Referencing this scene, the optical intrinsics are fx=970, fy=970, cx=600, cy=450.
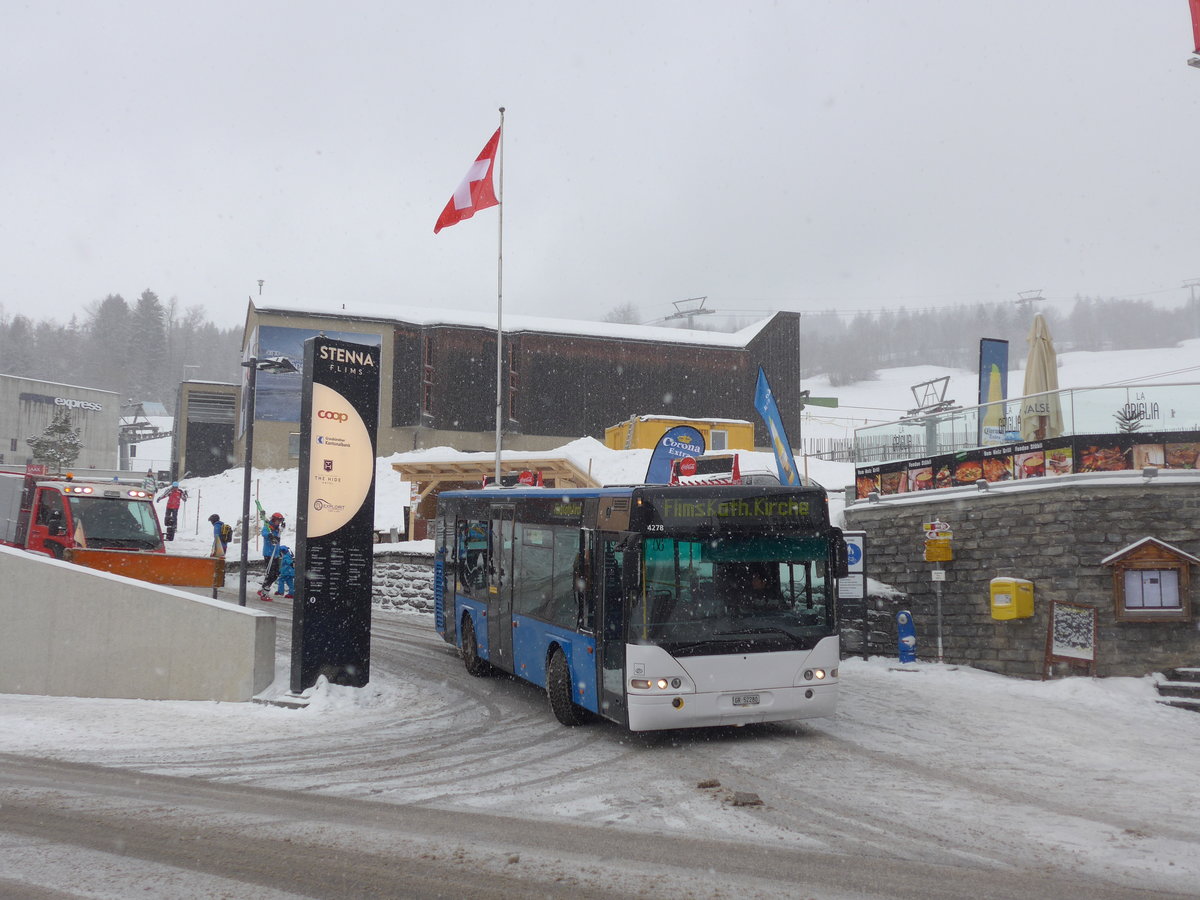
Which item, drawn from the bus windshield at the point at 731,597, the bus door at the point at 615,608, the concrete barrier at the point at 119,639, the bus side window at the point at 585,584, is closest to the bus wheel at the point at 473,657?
the concrete barrier at the point at 119,639

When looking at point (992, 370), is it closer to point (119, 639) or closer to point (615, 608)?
point (615, 608)

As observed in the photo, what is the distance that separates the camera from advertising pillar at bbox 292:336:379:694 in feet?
37.1

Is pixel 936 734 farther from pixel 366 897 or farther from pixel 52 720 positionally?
pixel 52 720

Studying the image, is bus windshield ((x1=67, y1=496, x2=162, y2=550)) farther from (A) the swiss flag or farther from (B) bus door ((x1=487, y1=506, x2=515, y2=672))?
(B) bus door ((x1=487, y1=506, x2=515, y2=672))

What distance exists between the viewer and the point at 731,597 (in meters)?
9.47

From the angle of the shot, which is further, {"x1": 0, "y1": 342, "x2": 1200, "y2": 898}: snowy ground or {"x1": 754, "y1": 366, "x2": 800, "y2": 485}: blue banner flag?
{"x1": 754, "y1": 366, "x2": 800, "y2": 485}: blue banner flag

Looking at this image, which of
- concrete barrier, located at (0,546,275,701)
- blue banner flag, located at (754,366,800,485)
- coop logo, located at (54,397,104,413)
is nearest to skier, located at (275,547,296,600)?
concrete barrier, located at (0,546,275,701)

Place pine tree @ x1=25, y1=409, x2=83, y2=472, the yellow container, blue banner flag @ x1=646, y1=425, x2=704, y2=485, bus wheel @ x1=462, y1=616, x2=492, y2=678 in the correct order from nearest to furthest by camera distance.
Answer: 1. bus wheel @ x1=462, y1=616, x2=492, y2=678
2. the yellow container
3. blue banner flag @ x1=646, y1=425, x2=704, y2=485
4. pine tree @ x1=25, y1=409, x2=83, y2=472

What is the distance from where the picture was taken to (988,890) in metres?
5.28

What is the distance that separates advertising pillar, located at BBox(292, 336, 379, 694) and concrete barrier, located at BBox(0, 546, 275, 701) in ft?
2.28

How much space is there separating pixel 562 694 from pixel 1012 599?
7.57m

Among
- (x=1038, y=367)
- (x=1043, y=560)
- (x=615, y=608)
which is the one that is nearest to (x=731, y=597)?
(x=615, y=608)

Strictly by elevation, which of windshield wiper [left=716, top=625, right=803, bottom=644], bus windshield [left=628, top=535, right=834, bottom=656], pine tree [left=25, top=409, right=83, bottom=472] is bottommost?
windshield wiper [left=716, top=625, right=803, bottom=644]

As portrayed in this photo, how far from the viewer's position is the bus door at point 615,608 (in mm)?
9242
